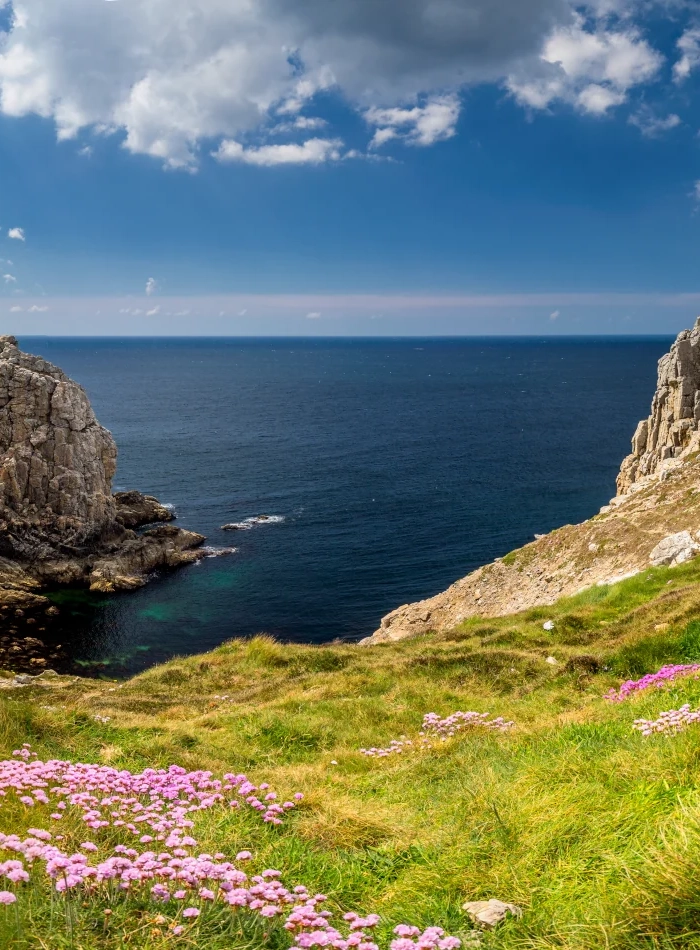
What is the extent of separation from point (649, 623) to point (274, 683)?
13.0 m

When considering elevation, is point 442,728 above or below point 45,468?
below

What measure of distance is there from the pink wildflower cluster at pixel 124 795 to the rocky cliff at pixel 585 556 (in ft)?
93.0

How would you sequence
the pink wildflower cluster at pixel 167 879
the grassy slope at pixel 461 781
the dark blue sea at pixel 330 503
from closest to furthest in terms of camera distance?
the pink wildflower cluster at pixel 167 879, the grassy slope at pixel 461 781, the dark blue sea at pixel 330 503

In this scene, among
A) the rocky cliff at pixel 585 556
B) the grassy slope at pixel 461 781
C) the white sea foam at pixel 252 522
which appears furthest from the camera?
the white sea foam at pixel 252 522

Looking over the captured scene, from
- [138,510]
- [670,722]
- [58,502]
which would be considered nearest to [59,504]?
[58,502]

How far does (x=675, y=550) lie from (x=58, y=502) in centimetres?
5966

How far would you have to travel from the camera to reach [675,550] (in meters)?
31.8

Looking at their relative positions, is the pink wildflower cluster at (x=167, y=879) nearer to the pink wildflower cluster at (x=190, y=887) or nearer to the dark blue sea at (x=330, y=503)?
the pink wildflower cluster at (x=190, y=887)

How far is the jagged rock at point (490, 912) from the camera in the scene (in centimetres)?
564

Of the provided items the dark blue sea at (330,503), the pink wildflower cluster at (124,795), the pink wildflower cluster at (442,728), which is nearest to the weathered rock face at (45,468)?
the dark blue sea at (330,503)

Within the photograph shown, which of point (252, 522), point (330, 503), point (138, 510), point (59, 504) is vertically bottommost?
point (252, 522)

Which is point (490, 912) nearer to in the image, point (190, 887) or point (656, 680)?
point (190, 887)

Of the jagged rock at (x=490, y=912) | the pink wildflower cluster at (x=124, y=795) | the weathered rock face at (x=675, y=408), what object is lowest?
the pink wildflower cluster at (x=124, y=795)

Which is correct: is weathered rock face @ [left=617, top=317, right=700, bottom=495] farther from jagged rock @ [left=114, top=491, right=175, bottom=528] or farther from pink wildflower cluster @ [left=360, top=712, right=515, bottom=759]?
jagged rock @ [left=114, top=491, right=175, bottom=528]
